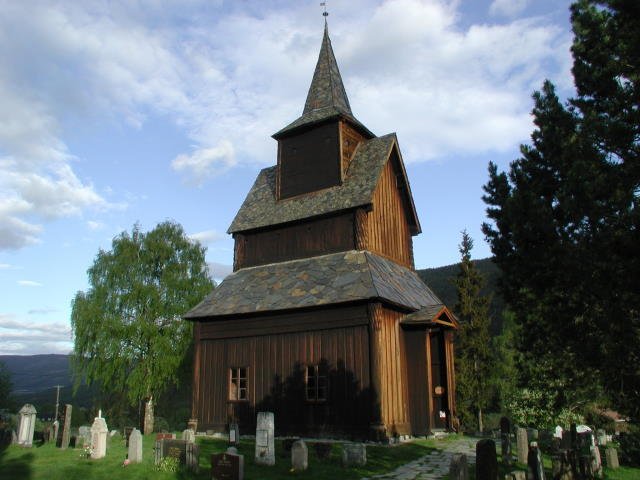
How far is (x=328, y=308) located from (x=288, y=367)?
2741 millimetres

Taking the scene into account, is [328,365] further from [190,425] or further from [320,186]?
[320,186]

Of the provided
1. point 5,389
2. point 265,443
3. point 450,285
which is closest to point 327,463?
point 265,443

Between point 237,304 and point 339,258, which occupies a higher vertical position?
point 339,258

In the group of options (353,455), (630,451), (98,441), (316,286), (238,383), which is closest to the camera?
(353,455)

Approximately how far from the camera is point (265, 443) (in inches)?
559

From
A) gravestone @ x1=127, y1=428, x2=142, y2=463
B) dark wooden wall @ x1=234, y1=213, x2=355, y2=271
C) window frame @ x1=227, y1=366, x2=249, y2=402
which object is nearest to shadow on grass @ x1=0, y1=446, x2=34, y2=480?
gravestone @ x1=127, y1=428, x2=142, y2=463

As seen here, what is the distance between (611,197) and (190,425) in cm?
1775

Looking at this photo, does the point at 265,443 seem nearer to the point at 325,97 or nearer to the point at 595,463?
the point at 595,463

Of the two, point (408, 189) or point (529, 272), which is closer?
point (529, 272)

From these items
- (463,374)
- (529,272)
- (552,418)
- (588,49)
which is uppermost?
(588,49)

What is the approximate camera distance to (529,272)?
13.6m

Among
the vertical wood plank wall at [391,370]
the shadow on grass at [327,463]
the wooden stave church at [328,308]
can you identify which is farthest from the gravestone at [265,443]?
the vertical wood plank wall at [391,370]

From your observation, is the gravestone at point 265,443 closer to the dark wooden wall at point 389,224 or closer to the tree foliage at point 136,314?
the dark wooden wall at point 389,224

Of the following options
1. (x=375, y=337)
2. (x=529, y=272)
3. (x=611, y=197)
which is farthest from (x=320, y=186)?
(x=611, y=197)
